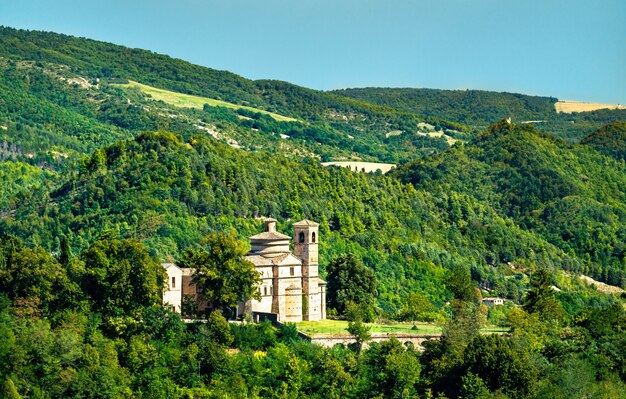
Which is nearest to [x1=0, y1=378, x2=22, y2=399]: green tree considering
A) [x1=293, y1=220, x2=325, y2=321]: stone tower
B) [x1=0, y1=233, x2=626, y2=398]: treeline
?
[x1=0, y1=233, x2=626, y2=398]: treeline

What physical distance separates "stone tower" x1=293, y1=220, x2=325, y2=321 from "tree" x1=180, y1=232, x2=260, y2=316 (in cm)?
386

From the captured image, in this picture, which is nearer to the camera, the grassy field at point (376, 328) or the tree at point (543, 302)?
the grassy field at point (376, 328)

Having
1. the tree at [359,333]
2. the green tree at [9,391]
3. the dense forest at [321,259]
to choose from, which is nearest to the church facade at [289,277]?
the dense forest at [321,259]

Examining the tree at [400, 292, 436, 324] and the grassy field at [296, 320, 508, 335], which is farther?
the tree at [400, 292, 436, 324]

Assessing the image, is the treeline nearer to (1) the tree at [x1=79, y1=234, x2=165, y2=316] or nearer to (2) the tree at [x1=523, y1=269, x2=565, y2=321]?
(1) the tree at [x1=79, y1=234, x2=165, y2=316]

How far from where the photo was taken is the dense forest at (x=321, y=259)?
7606 centimetres

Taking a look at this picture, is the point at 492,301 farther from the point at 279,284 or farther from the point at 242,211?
the point at 279,284

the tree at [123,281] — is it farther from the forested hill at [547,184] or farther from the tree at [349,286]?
the forested hill at [547,184]

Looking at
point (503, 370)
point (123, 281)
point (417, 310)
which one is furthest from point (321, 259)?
point (123, 281)

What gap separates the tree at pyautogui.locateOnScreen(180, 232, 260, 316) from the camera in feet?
258

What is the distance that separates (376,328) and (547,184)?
90.6 metres

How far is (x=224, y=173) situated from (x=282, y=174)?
11.4m

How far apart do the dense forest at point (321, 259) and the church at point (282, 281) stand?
1.53 metres

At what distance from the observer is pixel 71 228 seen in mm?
112375
